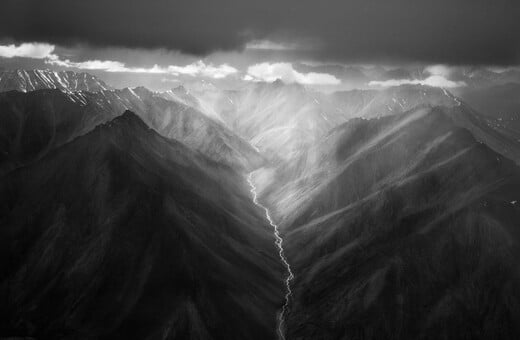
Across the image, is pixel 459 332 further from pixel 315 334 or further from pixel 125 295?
pixel 125 295

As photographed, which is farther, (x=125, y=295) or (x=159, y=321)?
(x=125, y=295)

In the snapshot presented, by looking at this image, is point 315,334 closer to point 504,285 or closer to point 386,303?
point 386,303

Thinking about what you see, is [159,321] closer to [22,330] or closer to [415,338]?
[22,330]

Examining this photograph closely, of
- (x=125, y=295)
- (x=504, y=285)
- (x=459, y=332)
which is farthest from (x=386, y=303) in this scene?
(x=125, y=295)

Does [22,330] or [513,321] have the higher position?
[22,330]

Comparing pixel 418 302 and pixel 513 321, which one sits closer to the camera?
pixel 513 321

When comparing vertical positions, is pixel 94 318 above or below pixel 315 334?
above

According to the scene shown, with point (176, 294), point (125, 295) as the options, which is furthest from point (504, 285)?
point (125, 295)
